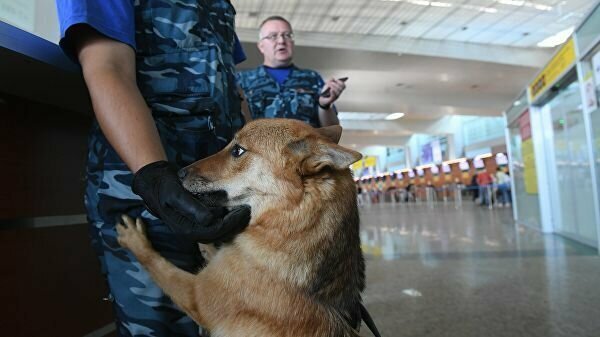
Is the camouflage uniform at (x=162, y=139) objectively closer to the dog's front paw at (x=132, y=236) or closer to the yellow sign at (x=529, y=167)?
the dog's front paw at (x=132, y=236)

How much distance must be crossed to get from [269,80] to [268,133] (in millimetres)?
1363

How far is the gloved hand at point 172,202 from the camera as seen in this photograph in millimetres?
939

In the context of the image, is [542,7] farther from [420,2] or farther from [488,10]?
[420,2]

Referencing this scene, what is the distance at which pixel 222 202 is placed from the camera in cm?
137

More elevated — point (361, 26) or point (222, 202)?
point (361, 26)

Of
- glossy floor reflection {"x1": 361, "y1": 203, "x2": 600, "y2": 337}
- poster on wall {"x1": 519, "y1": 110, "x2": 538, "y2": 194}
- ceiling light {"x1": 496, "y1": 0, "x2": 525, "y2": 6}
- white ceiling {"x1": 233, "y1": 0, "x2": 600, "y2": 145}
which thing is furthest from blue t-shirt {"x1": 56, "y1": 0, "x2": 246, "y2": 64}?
ceiling light {"x1": 496, "y1": 0, "x2": 525, "y2": 6}

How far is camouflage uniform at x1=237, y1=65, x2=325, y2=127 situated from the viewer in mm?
2580

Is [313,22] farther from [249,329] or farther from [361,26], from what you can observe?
[249,329]

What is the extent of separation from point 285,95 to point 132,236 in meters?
1.75

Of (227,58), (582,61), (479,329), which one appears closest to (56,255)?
(227,58)

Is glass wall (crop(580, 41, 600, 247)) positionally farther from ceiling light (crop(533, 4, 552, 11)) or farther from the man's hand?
ceiling light (crop(533, 4, 552, 11))

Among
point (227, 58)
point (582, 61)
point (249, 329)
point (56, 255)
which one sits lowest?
point (249, 329)

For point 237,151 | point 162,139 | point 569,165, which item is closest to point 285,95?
point 237,151

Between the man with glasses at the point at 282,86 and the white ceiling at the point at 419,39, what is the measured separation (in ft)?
23.4
